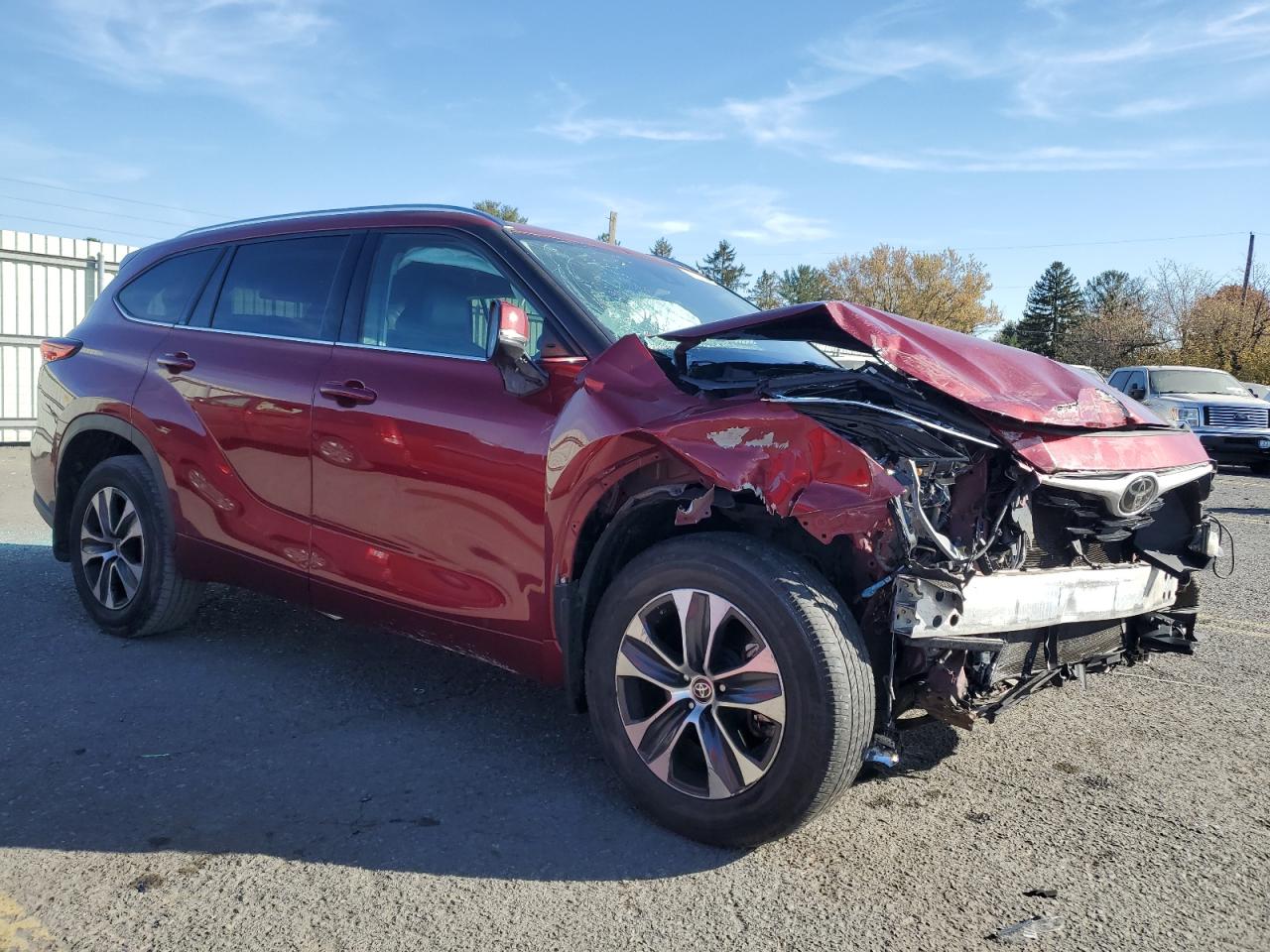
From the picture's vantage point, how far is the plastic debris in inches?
91.0

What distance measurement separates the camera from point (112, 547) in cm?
459

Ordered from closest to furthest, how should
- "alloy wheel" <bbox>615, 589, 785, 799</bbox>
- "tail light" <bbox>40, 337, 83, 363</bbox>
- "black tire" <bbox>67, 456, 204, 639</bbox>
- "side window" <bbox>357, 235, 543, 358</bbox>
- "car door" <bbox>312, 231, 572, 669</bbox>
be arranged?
"alloy wheel" <bbox>615, 589, 785, 799</bbox>, "car door" <bbox>312, 231, 572, 669</bbox>, "side window" <bbox>357, 235, 543, 358</bbox>, "black tire" <bbox>67, 456, 204, 639</bbox>, "tail light" <bbox>40, 337, 83, 363</bbox>

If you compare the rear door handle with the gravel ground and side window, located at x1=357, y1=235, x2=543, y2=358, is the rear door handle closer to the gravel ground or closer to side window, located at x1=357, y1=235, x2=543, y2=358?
side window, located at x1=357, y1=235, x2=543, y2=358

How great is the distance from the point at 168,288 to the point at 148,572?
1380 millimetres

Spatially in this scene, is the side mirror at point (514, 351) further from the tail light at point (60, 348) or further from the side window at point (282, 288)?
the tail light at point (60, 348)

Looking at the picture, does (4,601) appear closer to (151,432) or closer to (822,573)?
(151,432)

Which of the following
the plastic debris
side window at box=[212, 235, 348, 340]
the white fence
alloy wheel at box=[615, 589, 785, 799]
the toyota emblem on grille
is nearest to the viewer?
the plastic debris

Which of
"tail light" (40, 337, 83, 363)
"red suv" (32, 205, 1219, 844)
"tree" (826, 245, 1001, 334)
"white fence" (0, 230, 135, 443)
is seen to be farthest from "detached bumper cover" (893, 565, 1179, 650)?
"tree" (826, 245, 1001, 334)

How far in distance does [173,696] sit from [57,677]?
588 mm

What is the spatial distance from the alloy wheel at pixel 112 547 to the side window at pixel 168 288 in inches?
34.4

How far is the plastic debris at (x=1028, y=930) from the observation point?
231cm

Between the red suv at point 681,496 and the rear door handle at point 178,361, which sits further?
the rear door handle at point 178,361

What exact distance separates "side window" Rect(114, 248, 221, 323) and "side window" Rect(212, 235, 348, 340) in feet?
0.79

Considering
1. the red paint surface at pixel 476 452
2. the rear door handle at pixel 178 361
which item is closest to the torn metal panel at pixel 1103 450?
the red paint surface at pixel 476 452
